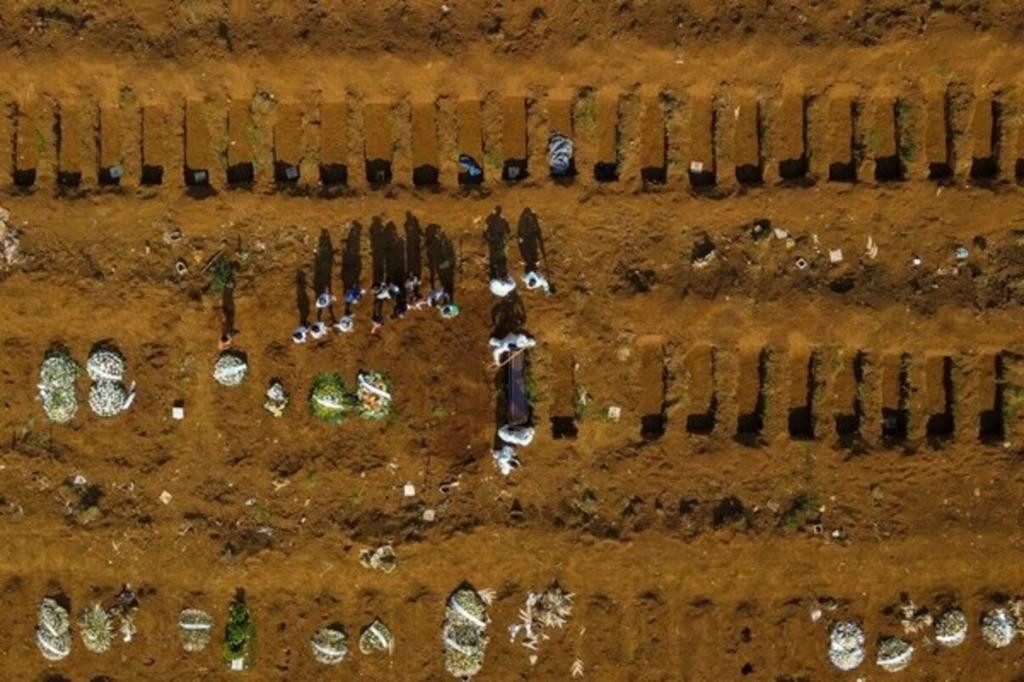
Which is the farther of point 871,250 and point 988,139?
point 988,139

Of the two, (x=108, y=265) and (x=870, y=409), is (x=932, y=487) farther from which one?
(x=108, y=265)

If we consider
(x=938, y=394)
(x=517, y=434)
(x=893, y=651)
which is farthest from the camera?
(x=938, y=394)

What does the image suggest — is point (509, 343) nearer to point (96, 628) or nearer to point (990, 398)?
point (990, 398)

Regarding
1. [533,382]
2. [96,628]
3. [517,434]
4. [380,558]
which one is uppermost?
[533,382]

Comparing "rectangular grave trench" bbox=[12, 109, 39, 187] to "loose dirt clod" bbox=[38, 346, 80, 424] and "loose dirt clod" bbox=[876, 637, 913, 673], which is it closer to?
"loose dirt clod" bbox=[38, 346, 80, 424]

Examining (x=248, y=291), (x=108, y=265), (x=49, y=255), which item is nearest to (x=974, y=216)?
(x=248, y=291)

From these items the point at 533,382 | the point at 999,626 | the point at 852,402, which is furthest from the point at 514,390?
the point at 999,626

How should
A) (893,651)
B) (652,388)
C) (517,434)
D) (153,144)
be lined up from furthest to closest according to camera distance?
(153,144) → (652,388) → (893,651) → (517,434)
